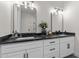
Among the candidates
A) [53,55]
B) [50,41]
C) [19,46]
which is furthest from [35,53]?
[53,55]

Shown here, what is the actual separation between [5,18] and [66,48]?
7.22 feet

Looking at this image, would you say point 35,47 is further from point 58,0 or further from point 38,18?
point 58,0

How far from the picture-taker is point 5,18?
8.72 feet

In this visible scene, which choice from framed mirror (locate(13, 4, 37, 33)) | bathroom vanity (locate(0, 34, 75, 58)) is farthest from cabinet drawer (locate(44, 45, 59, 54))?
framed mirror (locate(13, 4, 37, 33))

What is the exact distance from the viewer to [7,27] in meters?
2.72

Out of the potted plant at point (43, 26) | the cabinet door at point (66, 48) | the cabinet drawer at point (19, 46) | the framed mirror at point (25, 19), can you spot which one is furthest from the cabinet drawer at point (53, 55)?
the framed mirror at point (25, 19)

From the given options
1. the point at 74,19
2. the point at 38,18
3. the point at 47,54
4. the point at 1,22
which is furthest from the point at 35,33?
the point at 74,19

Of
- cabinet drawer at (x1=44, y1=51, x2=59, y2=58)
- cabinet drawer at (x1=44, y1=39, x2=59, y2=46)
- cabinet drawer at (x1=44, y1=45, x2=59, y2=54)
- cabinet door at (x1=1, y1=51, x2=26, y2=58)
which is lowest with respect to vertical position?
cabinet drawer at (x1=44, y1=51, x2=59, y2=58)

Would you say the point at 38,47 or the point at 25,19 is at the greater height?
the point at 25,19

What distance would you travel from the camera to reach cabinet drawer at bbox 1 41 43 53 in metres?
2.05

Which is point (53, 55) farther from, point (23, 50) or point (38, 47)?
point (23, 50)

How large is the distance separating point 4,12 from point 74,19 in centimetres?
260

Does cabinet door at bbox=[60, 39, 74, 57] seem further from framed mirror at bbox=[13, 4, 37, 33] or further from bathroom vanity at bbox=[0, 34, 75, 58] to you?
framed mirror at bbox=[13, 4, 37, 33]

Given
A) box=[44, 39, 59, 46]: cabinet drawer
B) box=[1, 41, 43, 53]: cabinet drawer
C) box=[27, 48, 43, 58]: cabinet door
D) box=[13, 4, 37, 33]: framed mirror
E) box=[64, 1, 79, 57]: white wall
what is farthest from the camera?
box=[64, 1, 79, 57]: white wall
